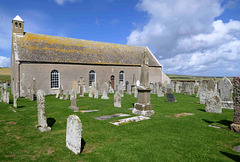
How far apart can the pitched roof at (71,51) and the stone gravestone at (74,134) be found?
18.4 m

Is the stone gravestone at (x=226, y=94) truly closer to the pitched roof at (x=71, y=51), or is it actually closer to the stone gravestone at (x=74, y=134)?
the stone gravestone at (x=74, y=134)

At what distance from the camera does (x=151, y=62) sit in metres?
31.6

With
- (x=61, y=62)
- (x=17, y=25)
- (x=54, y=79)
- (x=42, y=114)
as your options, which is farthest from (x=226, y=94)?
(x=17, y=25)

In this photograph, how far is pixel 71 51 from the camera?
2469 cm

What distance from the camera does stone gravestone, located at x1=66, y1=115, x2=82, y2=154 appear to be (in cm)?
507

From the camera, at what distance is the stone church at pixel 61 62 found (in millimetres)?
20642

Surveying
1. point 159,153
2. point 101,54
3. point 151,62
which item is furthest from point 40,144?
point 151,62

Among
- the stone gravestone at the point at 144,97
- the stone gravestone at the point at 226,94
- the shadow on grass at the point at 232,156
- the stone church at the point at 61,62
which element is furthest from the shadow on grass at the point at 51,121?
the stone church at the point at 61,62

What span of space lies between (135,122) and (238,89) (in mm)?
4852

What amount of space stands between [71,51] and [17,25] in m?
7.88

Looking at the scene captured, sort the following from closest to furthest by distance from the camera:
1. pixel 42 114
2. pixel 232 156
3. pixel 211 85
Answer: pixel 232 156 → pixel 42 114 → pixel 211 85

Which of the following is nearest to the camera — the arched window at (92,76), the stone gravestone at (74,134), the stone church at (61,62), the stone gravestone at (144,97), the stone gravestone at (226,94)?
the stone gravestone at (74,134)

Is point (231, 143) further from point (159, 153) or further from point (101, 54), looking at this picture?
point (101, 54)

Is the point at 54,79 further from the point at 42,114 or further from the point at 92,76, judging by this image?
the point at 42,114
